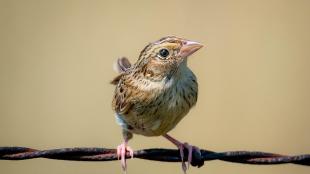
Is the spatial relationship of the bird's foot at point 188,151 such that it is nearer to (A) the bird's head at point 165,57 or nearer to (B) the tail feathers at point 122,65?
(A) the bird's head at point 165,57

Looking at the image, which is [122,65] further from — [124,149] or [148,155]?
[148,155]

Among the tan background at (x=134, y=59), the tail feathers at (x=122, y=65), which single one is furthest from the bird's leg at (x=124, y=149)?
the tan background at (x=134, y=59)

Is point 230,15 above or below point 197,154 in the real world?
above

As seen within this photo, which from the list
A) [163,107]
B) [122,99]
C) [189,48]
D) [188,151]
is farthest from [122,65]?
[188,151]

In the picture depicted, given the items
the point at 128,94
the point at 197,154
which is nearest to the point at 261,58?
the point at 128,94

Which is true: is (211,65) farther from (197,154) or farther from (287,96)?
(197,154)

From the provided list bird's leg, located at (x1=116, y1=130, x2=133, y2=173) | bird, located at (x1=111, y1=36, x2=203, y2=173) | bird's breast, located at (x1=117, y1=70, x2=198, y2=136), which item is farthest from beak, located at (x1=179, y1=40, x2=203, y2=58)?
bird's leg, located at (x1=116, y1=130, x2=133, y2=173)

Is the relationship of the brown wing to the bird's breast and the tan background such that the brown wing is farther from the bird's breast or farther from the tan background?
the tan background
